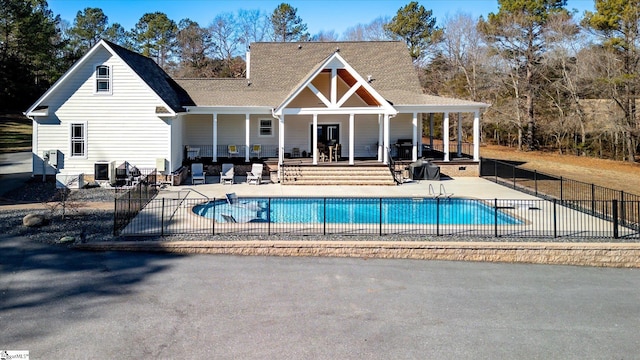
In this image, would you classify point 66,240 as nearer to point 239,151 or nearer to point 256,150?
point 256,150

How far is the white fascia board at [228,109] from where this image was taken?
2372 cm

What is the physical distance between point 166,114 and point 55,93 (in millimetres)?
5164

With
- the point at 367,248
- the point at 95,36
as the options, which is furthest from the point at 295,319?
the point at 95,36

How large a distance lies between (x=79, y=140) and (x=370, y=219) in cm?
1439

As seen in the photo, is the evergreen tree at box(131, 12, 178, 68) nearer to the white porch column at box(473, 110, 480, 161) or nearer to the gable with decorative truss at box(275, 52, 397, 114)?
the gable with decorative truss at box(275, 52, 397, 114)

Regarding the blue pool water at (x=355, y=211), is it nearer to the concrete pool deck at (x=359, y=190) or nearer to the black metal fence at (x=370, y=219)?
the black metal fence at (x=370, y=219)

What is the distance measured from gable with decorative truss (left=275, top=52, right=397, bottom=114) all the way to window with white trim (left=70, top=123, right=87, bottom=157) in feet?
29.7

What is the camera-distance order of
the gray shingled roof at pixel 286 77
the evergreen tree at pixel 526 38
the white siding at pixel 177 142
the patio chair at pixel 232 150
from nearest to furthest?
the white siding at pixel 177 142 → the gray shingled roof at pixel 286 77 → the patio chair at pixel 232 150 → the evergreen tree at pixel 526 38

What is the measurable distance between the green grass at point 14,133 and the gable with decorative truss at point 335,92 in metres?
25.3

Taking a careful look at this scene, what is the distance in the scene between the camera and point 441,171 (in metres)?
24.7

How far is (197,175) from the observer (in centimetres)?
2175

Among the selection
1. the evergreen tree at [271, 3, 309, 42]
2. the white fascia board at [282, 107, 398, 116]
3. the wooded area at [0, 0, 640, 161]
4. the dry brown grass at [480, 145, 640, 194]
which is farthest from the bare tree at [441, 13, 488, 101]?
the white fascia board at [282, 107, 398, 116]

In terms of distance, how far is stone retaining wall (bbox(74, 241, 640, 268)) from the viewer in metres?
10.7

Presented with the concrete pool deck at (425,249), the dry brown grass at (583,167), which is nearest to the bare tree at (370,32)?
the dry brown grass at (583,167)
